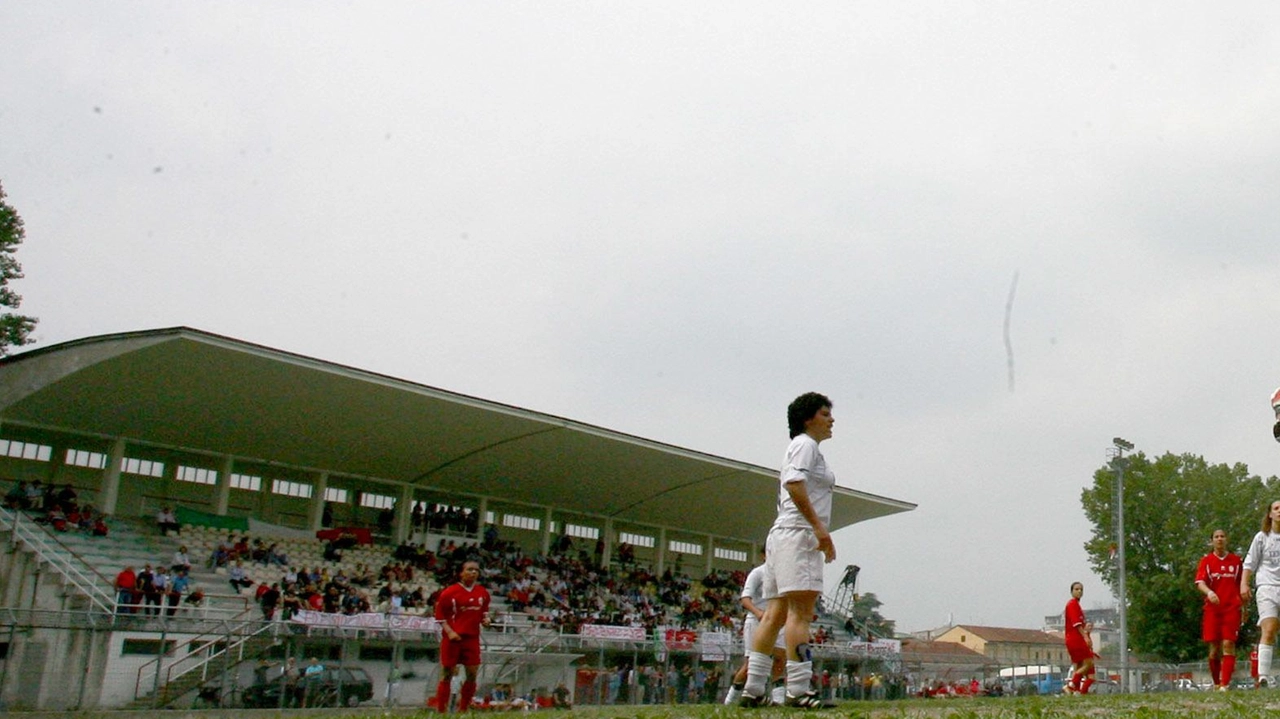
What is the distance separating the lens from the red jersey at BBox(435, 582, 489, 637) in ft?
38.1

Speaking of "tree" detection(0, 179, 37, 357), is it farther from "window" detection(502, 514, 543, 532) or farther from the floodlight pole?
the floodlight pole

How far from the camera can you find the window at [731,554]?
164ft

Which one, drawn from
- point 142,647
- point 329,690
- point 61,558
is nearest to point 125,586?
point 61,558

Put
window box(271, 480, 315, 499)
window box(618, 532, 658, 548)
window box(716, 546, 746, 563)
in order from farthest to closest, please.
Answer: window box(716, 546, 746, 563) → window box(618, 532, 658, 548) → window box(271, 480, 315, 499)

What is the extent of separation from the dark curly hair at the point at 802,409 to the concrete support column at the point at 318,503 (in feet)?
94.5

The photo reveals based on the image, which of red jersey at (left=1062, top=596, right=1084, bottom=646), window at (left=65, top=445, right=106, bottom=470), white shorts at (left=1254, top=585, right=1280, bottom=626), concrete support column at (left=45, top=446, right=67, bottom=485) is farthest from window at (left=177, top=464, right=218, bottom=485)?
white shorts at (left=1254, top=585, right=1280, bottom=626)

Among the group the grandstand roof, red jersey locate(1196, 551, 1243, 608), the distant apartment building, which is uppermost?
the grandstand roof

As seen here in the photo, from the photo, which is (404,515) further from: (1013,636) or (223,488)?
(1013,636)

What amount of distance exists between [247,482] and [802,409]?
2979 cm

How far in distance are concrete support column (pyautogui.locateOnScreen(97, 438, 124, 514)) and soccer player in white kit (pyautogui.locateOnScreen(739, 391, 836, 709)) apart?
26.6m

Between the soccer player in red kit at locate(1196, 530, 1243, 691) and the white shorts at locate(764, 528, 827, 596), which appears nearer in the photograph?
the white shorts at locate(764, 528, 827, 596)

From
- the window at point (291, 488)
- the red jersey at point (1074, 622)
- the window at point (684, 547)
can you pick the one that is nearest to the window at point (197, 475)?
the window at point (291, 488)

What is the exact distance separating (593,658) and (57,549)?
11921mm

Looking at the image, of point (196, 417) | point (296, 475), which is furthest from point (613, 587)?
point (196, 417)
